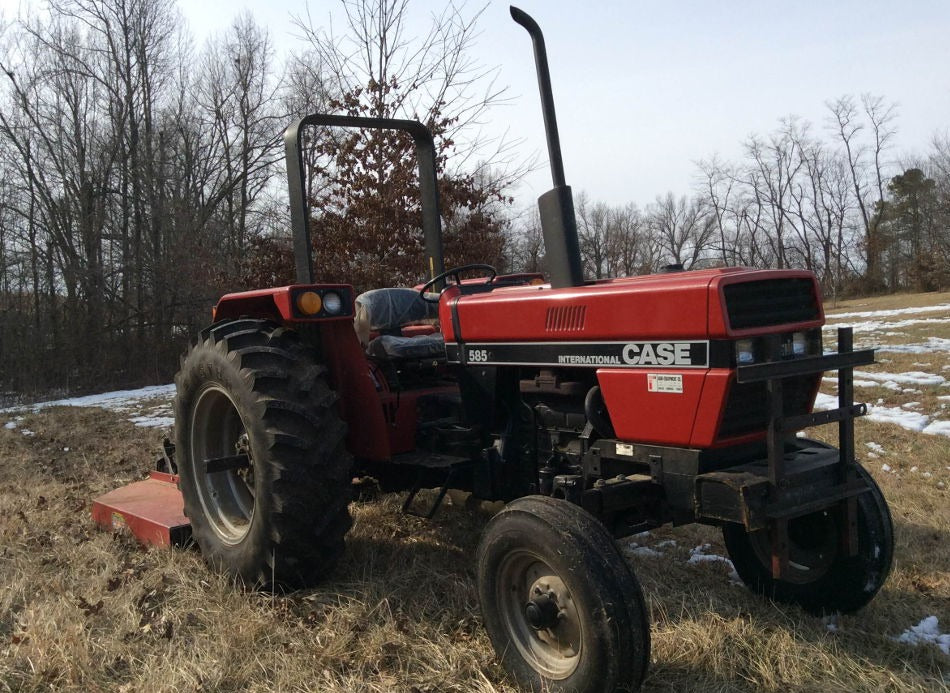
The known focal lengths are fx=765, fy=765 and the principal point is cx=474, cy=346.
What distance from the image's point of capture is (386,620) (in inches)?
122

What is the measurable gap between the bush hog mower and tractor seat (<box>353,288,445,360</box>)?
0.5 inches

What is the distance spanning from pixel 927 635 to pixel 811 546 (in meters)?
0.50

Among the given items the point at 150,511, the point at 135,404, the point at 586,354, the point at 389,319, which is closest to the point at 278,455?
the point at 389,319

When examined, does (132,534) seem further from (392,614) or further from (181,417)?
(392,614)

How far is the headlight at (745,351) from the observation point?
97.4 inches

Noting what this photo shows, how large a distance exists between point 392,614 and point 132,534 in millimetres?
1832

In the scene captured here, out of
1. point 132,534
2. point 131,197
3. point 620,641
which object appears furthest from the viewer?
point 131,197

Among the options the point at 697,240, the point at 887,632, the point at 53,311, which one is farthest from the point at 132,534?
the point at 697,240

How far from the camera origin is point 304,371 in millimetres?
3361

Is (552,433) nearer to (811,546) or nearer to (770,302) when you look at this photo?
(770,302)

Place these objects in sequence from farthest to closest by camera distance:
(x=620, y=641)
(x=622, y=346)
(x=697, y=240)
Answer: (x=697, y=240), (x=622, y=346), (x=620, y=641)

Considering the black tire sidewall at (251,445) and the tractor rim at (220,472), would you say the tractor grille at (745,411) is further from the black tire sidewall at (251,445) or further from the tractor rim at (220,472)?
the tractor rim at (220,472)

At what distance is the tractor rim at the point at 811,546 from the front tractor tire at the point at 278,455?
1828 mm

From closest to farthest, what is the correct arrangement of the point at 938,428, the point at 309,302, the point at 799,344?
the point at 799,344 → the point at 309,302 → the point at 938,428
